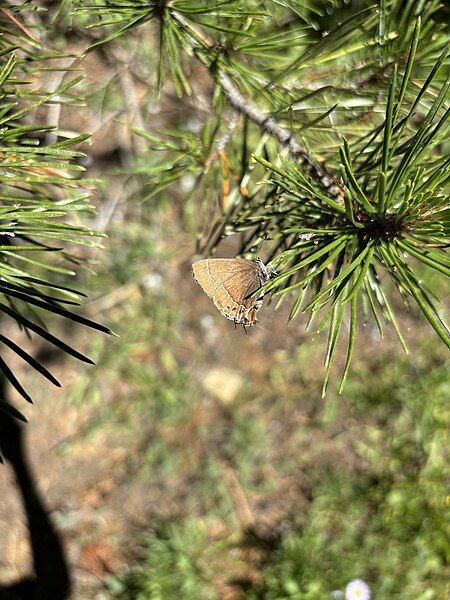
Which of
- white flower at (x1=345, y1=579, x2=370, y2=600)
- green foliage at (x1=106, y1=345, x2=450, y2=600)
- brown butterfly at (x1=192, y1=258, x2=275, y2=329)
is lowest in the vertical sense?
white flower at (x1=345, y1=579, x2=370, y2=600)

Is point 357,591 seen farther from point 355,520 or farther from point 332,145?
point 332,145

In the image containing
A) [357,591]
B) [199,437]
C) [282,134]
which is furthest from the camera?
[199,437]

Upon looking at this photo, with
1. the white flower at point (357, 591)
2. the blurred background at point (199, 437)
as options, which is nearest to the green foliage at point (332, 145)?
the blurred background at point (199, 437)

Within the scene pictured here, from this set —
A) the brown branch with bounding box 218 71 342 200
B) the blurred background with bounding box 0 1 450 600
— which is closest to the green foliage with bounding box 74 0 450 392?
the brown branch with bounding box 218 71 342 200

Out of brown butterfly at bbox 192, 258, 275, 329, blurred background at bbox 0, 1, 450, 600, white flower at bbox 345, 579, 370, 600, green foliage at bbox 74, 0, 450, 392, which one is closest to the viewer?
green foliage at bbox 74, 0, 450, 392

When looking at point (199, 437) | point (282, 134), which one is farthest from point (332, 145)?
point (199, 437)

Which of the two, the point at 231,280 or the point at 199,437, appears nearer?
the point at 231,280

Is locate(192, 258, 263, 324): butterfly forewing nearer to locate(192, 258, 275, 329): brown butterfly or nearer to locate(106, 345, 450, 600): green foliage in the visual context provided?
locate(192, 258, 275, 329): brown butterfly
